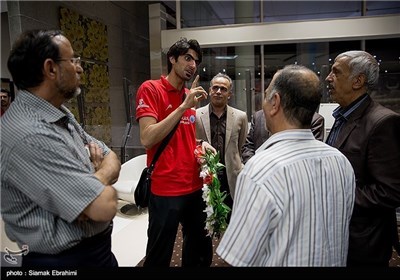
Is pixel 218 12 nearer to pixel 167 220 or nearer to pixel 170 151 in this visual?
pixel 170 151

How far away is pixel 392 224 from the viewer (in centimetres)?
145

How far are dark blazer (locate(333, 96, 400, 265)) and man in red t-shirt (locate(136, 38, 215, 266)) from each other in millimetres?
832

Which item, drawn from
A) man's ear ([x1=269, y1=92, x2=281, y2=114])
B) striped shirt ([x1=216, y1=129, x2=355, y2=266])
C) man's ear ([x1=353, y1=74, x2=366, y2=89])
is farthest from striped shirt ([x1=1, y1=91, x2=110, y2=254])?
man's ear ([x1=353, y1=74, x2=366, y2=89])

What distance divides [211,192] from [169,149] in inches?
14.5

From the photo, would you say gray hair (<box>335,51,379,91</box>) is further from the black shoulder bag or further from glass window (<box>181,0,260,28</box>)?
glass window (<box>181,0,260,28</box>)

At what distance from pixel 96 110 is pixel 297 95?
3.99 metres

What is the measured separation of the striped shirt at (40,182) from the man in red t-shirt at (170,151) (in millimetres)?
715

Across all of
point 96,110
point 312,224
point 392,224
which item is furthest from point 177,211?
point 96,110

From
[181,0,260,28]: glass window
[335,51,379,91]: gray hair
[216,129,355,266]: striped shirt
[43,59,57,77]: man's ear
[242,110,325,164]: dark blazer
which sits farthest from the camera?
[181,0,260,28]: glass window

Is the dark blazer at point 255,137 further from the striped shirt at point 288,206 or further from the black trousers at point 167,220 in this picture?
the striped shirt at point 288,206

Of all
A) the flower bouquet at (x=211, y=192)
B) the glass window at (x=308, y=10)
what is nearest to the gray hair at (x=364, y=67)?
the flower bouquet at (x=211, y=192)

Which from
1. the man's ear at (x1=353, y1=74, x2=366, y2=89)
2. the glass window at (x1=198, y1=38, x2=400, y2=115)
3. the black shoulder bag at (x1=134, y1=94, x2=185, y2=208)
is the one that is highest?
the glass window at (x1=198, y1=38, x2=400, y2=115)

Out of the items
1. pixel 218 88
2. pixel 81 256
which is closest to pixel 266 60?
pixel 218 88

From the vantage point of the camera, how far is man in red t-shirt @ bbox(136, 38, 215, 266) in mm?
1698
